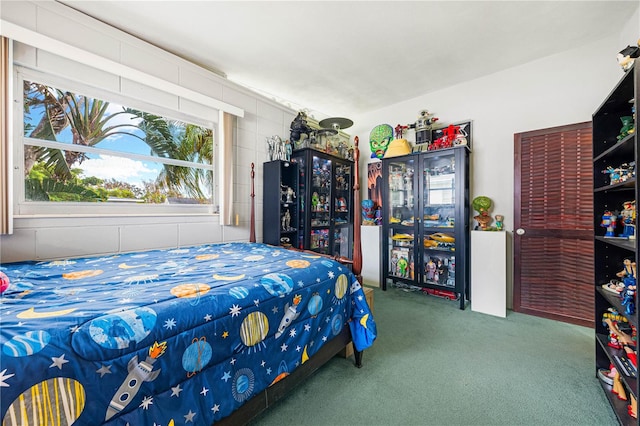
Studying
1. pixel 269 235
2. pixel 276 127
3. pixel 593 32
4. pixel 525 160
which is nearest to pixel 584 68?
pixel 593 32

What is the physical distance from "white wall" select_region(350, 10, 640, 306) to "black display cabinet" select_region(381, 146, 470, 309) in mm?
327

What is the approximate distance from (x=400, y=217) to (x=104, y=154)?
3.40 meters

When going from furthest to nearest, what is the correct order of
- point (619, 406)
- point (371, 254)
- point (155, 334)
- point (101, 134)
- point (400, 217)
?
point (371, 254)
point (400, 217)
point (101, 134)
point (619, 406)
point (155, 334)

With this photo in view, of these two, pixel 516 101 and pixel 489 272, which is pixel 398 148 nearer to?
pixel 516 101

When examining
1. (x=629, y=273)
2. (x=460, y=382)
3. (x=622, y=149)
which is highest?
(x=622, y=149)

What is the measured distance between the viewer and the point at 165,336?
93cm

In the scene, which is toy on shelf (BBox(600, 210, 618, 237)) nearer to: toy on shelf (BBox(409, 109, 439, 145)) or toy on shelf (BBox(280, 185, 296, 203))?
toy on shelf (BBox(409, 109, 439, 145))

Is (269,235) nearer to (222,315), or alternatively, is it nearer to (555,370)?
(222,315)

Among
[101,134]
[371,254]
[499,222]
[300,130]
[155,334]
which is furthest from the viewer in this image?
[371,254]

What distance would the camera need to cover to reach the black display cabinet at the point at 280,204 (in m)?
3.13

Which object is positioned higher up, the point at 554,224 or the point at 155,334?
the point at 554,224

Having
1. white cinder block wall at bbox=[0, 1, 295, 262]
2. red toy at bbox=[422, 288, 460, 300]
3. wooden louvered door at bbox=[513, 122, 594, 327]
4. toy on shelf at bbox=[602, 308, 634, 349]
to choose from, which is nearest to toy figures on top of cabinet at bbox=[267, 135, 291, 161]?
white cinder block wall at bbox=[0, 1, 295, 262]

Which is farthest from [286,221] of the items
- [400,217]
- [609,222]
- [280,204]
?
[609,222]

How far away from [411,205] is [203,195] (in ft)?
8.79
